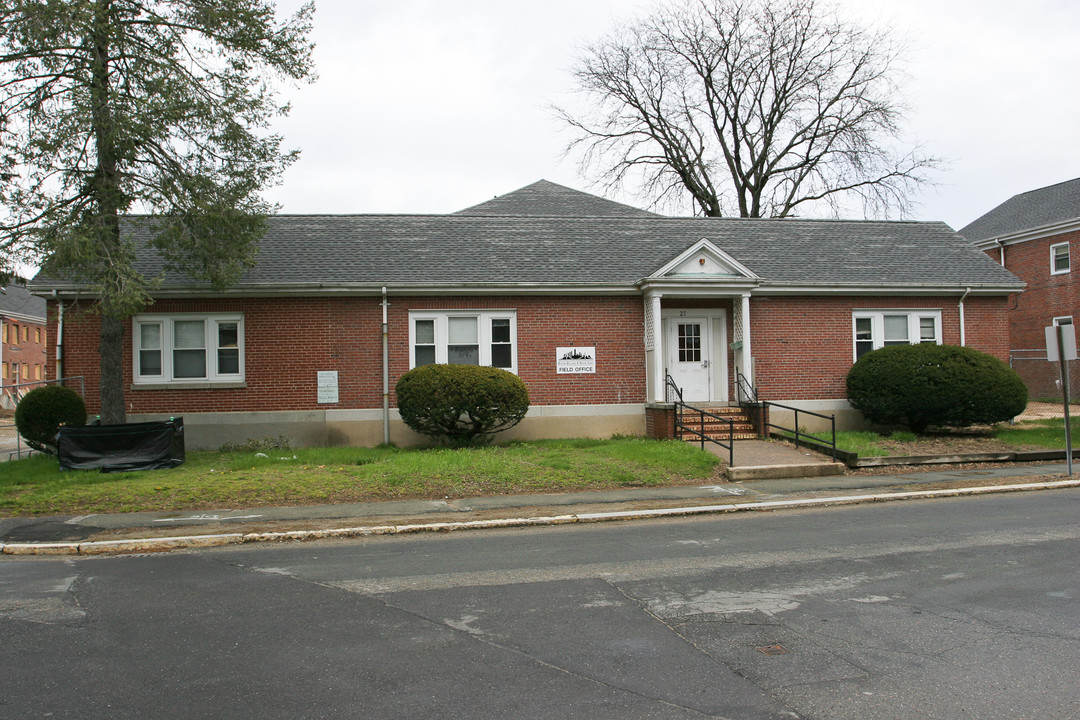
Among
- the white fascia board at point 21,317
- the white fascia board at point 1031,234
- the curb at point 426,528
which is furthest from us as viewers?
the white fascia board at point 21,317

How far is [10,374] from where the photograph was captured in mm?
48844

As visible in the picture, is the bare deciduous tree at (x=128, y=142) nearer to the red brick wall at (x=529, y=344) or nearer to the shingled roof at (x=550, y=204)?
the red brick wall at (x=529, y=344)

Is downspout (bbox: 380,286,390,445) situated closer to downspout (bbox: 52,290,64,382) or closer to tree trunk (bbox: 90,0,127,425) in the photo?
tree trunk (bbox: 90,0,127,425)

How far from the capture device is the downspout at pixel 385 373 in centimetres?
1750

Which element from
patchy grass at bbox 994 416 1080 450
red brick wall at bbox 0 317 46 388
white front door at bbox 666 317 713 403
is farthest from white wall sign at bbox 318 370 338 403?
red brick wall at bbox 0 317 46 388

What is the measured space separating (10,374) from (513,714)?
56014 millimetres

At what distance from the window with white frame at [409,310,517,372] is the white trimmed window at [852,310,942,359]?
8934mm

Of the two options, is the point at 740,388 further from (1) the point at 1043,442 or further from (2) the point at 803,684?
(2) the point at 803,684

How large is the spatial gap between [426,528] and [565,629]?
182 inches

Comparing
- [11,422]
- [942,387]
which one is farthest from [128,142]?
[11,422]

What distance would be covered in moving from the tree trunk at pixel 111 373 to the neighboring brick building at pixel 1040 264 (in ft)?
102

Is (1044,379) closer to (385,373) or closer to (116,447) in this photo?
(385,373)

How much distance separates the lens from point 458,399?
1566 cm

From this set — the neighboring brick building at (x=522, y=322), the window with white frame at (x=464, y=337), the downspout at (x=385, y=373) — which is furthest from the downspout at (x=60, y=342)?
the window with white frame at (x=464, y=337)
